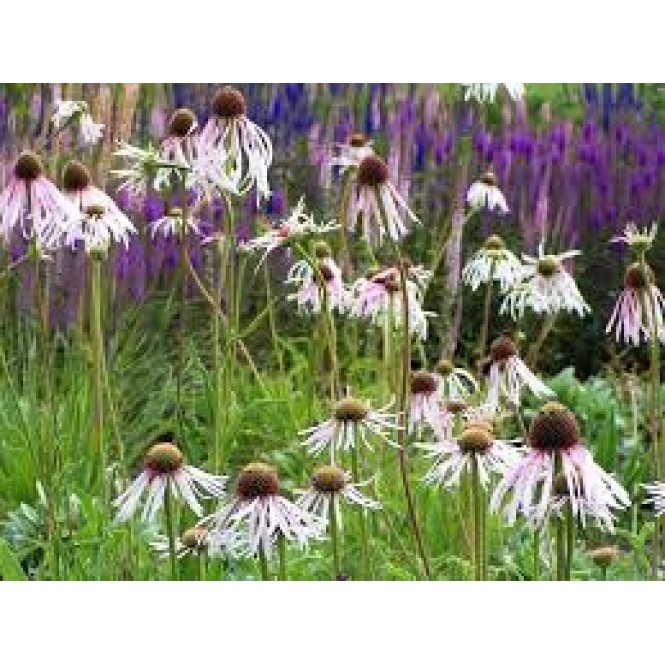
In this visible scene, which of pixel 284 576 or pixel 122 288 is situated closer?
pixel 284 576

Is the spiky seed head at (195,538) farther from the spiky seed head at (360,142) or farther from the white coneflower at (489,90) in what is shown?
the white coneflower at (489,90)

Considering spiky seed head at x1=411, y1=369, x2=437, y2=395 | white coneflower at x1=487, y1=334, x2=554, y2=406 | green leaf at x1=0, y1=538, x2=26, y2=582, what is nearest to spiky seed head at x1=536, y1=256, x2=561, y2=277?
white coneflower at x1=487, y1=334, x2=554, y2=406

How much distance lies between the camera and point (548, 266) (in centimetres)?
209

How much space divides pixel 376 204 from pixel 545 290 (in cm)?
26

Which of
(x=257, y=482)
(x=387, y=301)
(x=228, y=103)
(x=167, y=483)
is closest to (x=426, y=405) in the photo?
(x=387, y=301)

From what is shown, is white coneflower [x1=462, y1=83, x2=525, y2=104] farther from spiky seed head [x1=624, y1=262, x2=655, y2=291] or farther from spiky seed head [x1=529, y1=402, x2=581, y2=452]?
spiky seed head [x1=529, y1=402, x2=581, y2=452]

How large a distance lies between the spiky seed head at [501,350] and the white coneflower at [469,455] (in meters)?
0.11

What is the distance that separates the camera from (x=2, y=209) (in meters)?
2.05

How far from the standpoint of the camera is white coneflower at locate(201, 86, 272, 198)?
2055 millimetres

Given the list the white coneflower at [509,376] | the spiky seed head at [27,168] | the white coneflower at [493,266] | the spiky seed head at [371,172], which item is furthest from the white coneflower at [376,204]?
the spiky seed head at [27,168]

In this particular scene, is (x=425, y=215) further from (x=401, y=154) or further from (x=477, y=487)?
(x=477, y=487)
